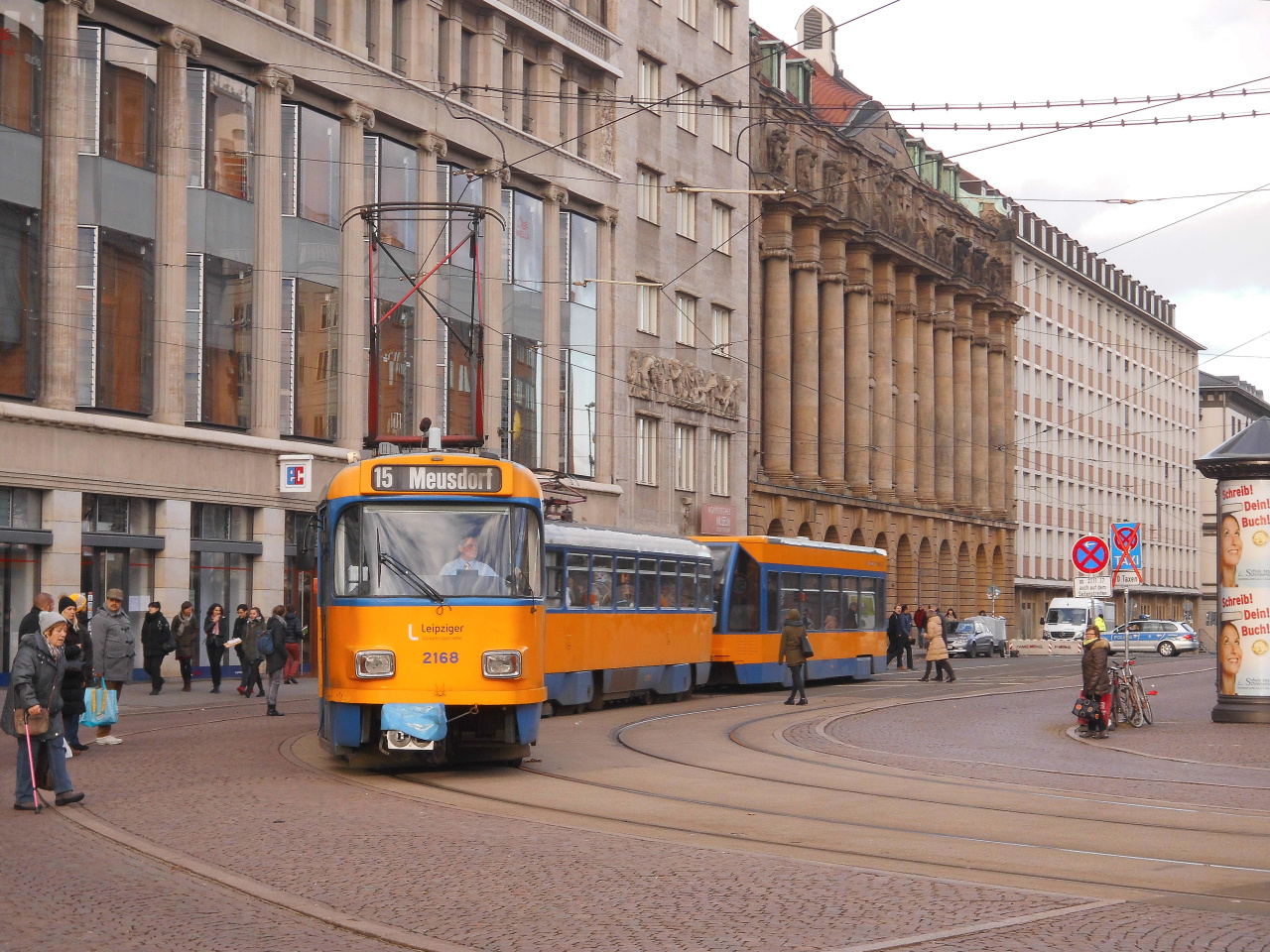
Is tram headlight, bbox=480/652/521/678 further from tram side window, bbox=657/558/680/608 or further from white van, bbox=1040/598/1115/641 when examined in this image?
white van, bbox=1040/598/1115/641

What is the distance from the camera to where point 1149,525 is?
111 m

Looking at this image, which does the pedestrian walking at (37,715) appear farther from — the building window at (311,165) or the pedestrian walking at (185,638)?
the building window at (311,165)

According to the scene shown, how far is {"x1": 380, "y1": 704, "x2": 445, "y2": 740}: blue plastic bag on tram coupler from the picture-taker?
50.4 ft

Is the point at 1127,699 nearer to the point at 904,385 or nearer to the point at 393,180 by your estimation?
the point at 393,180

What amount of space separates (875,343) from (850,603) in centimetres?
3546

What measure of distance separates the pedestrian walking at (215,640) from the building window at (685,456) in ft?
73.3

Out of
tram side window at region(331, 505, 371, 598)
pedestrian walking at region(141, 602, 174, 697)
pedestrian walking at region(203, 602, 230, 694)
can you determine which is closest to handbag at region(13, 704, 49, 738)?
tram side window at region(331, 505, 371, 598)

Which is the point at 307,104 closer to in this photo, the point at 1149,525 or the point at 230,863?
the point at 230,863

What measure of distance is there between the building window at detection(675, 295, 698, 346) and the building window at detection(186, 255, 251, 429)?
2046 cm

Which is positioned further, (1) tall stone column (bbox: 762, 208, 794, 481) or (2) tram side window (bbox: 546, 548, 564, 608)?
(1) tall stone column (bbox: 762, 208, 794, 481)

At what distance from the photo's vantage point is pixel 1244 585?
78.1ft

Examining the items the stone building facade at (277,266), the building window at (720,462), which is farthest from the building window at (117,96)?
the building window at (720,462)

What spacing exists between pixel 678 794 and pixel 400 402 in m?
27.2

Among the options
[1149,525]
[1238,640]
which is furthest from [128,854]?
[1149,525]
